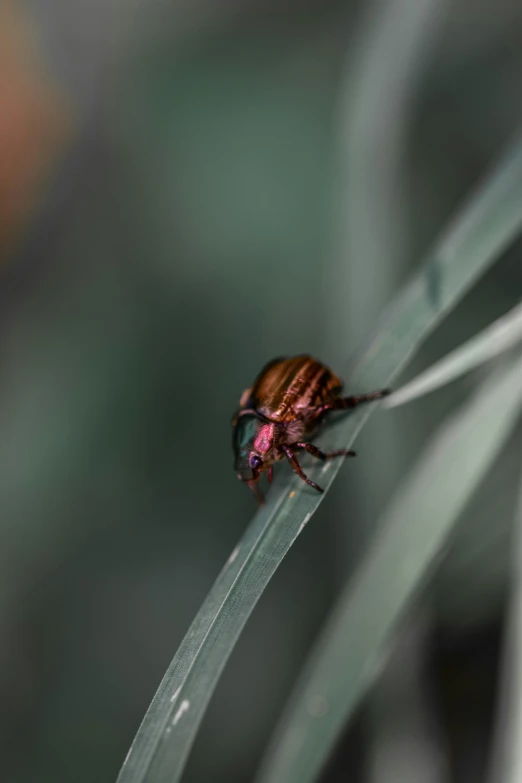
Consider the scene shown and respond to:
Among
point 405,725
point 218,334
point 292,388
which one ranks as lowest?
point 405,725

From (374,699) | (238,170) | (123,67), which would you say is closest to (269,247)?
(238,170)

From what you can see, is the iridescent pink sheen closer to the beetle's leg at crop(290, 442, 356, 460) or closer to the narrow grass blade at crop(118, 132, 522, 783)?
the beetle's leg at crop(290, 442, 356, 460)

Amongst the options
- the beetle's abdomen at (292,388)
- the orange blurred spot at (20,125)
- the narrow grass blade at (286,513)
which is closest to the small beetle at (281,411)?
the beetle's abdomen at (292,388)

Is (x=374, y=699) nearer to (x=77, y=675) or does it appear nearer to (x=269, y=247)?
(x=77, y=675)

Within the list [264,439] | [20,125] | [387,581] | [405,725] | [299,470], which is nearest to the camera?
[387,581]

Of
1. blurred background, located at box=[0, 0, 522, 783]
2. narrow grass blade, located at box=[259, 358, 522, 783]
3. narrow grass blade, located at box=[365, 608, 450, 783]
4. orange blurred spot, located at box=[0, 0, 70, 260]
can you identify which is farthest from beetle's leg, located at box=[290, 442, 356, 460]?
orange blurred spot, located at box=[0, 0, 70, 260]

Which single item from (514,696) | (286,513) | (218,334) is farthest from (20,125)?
(514,696)

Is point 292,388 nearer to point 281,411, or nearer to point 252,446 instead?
point 281,411
